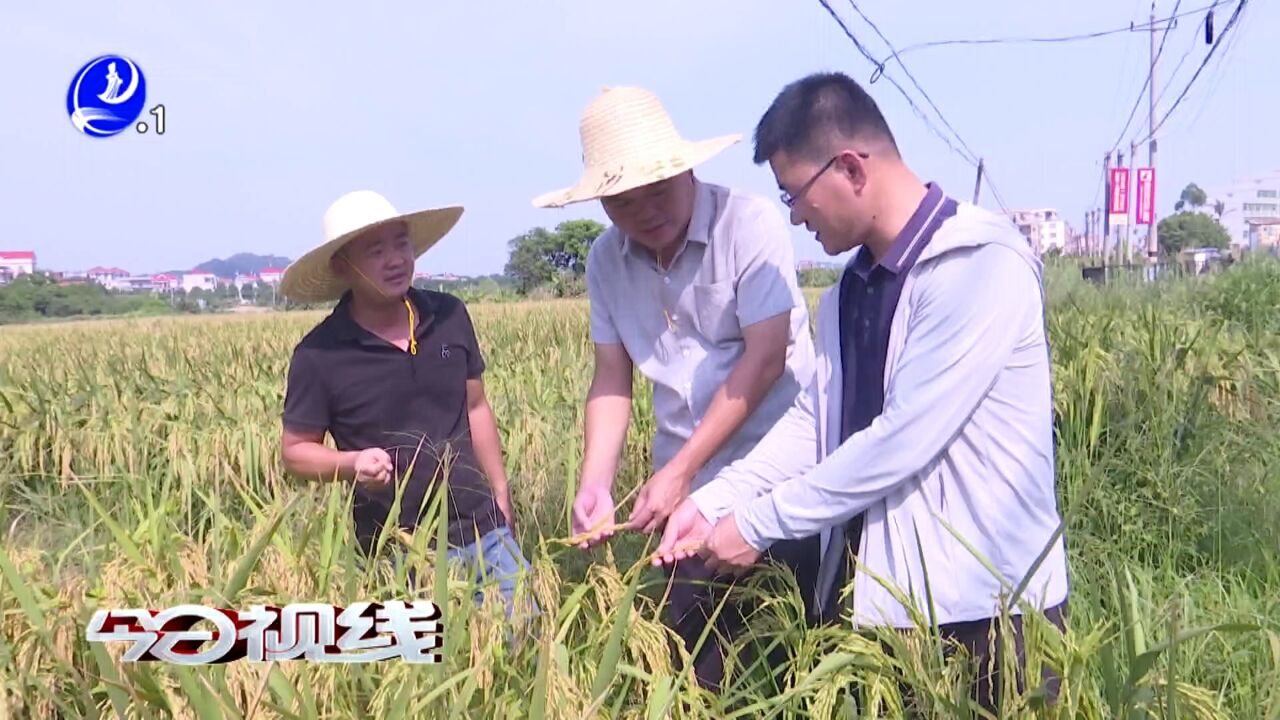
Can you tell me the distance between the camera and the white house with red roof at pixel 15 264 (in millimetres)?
42219

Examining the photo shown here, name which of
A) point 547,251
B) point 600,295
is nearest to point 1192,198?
point 547,251

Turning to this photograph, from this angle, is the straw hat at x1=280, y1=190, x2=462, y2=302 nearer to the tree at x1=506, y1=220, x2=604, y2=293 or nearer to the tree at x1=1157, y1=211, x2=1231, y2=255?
the tree at x1=506, y1=220, x2=604, y2=293

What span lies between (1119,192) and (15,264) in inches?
2095

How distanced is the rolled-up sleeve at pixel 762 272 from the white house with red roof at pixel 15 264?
1931 inches

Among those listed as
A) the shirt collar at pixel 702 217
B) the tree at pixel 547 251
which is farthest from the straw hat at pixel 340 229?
the tree at pixel 547 251

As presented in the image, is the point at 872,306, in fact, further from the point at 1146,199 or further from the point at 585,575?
the point at 1146,199

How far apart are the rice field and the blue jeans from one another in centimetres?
4

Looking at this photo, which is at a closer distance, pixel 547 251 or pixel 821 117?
pixel 821 117

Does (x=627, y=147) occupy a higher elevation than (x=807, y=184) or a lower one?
higher

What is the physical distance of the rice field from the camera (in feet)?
3.62

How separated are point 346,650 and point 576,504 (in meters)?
0.79

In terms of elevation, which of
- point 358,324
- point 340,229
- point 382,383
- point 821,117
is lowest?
point 382,383

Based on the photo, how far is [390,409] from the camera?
213 cm

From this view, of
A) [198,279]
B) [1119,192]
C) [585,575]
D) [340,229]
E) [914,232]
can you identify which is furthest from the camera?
[198,279]
